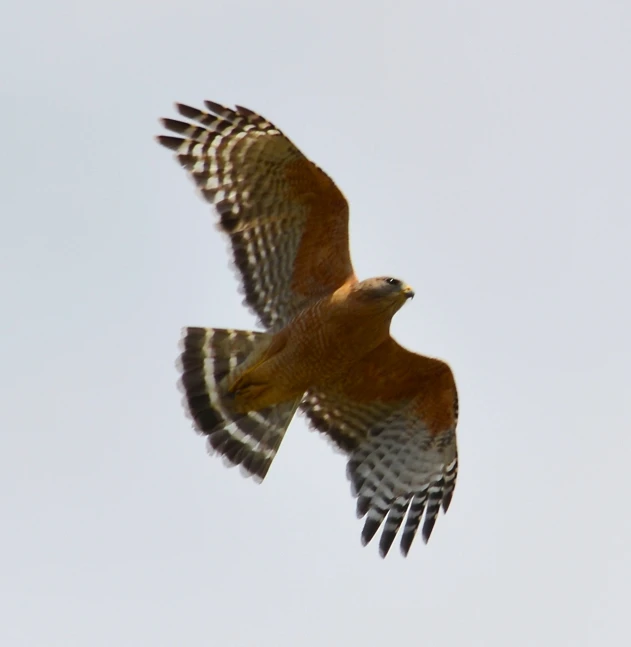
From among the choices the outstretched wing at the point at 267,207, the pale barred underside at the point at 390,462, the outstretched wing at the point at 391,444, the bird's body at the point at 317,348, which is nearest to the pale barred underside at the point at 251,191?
the outstretched wing at the point at 267,207

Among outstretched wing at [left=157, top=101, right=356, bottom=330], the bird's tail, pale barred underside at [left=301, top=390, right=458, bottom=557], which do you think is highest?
outstretched wing at [left=157, top=101, right=356, bottom=330]

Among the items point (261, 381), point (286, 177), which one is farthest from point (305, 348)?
point (286, 177)

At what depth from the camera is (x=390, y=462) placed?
13.3 metres

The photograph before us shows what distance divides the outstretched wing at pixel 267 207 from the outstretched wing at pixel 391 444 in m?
0.94

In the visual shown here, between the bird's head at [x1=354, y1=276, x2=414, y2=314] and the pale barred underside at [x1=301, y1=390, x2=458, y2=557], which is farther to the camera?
the pale barred underside at [x1=301, y1=390, x2=458, y2=557]

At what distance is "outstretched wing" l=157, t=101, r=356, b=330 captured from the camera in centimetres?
1234

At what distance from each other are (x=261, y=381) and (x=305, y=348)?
1.88ft

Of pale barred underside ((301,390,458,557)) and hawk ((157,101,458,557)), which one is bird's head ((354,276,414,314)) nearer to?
hawk ((157,101,458,557))

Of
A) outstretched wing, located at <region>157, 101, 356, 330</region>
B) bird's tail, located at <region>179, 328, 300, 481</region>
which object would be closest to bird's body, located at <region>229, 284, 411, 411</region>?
bird's tail, located at <region>179, 328, 300, 481</region>

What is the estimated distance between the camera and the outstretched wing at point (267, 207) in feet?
40.5

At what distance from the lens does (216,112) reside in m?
12.4

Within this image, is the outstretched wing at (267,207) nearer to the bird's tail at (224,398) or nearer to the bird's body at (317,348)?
the bird's body at (317,348)

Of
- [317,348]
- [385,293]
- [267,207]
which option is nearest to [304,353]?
[317,348]

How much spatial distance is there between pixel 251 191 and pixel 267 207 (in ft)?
0.60
